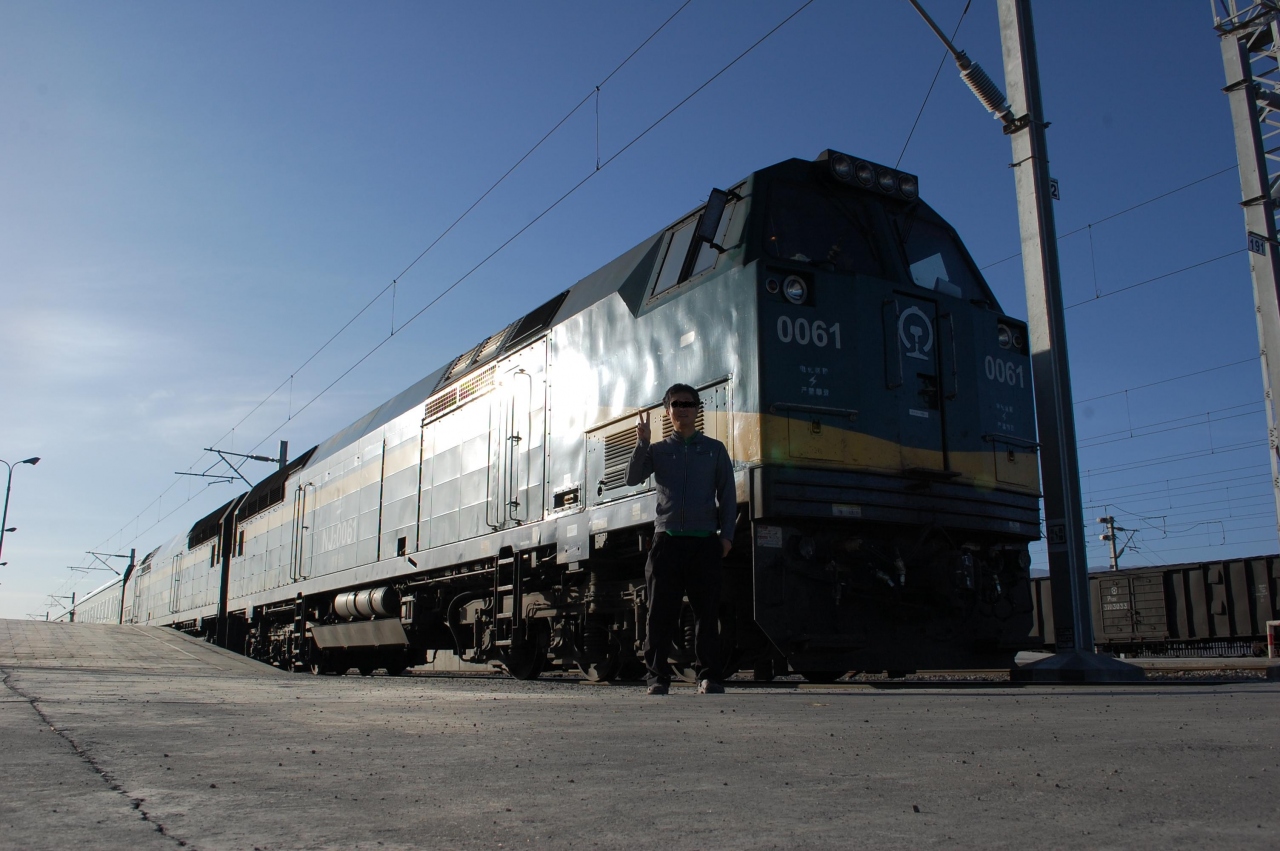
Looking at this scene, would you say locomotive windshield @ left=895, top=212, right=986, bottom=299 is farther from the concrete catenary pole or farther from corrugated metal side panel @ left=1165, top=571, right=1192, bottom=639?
corrugated metal side panel @ left=1165, top=571, right=1192, bottom=639

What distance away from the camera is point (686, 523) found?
5840mm

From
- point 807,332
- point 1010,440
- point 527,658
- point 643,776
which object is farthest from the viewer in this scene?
point 527,658

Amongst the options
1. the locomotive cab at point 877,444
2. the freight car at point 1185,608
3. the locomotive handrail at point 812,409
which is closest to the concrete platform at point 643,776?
the locomotive cab at point 877,444

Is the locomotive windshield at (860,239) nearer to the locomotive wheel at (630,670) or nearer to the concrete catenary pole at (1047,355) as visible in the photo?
the concrete catenary pole at (1047,355)

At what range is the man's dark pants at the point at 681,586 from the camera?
231 inches

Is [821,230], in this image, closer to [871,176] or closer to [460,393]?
[871,176]

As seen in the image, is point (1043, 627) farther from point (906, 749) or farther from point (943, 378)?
point (906, 749)

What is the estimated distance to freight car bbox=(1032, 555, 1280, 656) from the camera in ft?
58.6

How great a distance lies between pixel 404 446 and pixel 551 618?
4611 millimetres

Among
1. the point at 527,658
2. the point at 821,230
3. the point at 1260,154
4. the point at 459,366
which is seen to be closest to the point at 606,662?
the point at 527,658

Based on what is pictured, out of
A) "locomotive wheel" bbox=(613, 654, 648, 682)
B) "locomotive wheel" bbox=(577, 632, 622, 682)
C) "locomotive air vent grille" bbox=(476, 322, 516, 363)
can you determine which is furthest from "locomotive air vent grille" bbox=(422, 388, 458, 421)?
"locomotive wheel" bbox=(613, 654, 648, 682)

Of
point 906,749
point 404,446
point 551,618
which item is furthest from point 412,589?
point 906,749

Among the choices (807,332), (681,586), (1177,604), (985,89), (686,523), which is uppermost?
(985,89)

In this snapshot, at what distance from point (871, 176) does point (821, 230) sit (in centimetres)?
84
